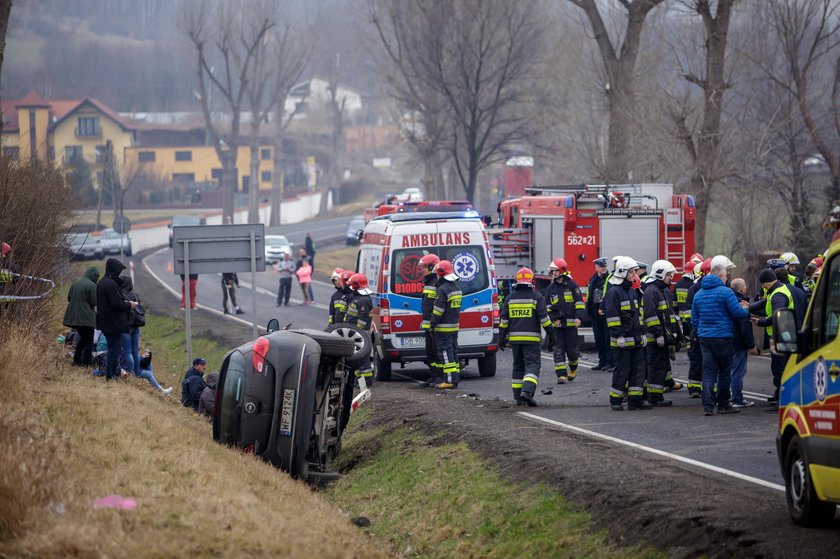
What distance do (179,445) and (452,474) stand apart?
2668 mm

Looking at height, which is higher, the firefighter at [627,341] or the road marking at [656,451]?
the firefighter at [627,341]

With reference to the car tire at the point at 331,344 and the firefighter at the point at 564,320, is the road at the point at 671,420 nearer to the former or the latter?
the firefighter at the point at 564,320

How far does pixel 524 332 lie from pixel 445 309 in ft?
7.39

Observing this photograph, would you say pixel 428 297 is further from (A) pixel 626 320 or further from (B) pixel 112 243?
(B) pixel 112 243

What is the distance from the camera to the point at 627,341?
14.3m

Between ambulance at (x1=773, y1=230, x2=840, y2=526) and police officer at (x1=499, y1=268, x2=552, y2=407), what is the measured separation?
6768 mm

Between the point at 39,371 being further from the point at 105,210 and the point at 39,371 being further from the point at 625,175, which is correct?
the point at 105,210

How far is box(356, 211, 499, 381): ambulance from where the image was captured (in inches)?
721

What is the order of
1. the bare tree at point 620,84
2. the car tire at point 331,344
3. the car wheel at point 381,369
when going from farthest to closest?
the bare tree at point 620,84, the car wheel at point 381,369, the car tire at point 331,344

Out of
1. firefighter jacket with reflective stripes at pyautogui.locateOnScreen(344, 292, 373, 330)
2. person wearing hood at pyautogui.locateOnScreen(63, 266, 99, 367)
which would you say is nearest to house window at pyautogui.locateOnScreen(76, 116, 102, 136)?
firefighter jacket with reflective stripes at pyautogui.locateOnScreen(344, 292, 373, 330)

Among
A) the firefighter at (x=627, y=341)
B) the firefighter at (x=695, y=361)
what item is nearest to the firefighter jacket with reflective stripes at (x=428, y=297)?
the firefighter at (x=627, y=341)

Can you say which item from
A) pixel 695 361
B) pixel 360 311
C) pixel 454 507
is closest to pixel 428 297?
pixel 360 311

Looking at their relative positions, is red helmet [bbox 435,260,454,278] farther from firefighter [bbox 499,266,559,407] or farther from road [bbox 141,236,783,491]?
firefighter [bbox 499,266,559,407]

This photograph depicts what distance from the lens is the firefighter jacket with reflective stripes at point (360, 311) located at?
688 inches
